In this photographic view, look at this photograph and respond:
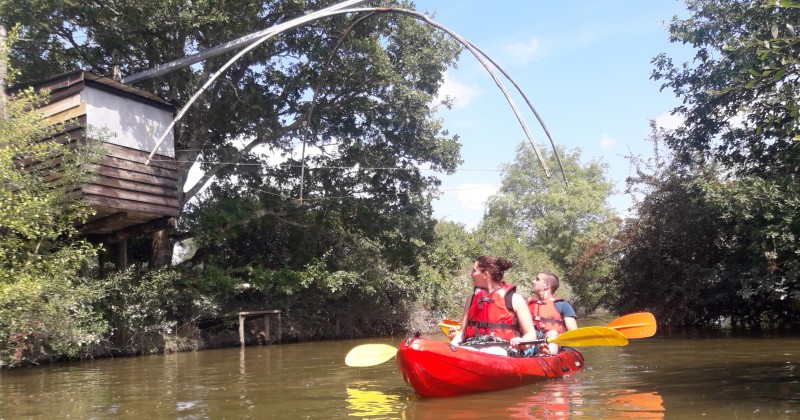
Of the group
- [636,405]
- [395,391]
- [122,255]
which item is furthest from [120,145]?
[636,405]

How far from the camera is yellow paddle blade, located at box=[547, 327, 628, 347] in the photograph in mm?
7922

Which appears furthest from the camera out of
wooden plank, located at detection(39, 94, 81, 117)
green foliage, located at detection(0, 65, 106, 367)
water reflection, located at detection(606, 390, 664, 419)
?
wooden plank, located at detection(39, 94, 81, 117)

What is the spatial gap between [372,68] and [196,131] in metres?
5.62

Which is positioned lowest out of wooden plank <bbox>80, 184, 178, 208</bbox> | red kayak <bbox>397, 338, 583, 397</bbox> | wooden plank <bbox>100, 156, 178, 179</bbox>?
red kayak <bbox>397, 338, 583, 397</bbox>

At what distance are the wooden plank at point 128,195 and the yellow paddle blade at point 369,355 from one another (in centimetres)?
843

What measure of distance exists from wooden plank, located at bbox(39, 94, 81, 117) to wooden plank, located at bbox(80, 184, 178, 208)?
193 centimetres

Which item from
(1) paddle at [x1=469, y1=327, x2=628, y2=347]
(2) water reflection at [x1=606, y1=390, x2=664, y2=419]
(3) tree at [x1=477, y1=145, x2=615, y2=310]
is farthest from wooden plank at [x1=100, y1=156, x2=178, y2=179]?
(3) tree at [x1=477, y1=145, x2=615, y2=310]

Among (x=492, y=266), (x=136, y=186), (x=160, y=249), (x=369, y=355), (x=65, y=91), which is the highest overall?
(x=65, y=91)

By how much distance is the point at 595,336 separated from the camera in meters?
7.95

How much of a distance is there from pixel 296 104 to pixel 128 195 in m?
7.22

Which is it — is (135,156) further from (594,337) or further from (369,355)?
(594,337)

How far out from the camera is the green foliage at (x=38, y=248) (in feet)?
38.4

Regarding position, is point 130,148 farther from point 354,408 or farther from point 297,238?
point 354,408

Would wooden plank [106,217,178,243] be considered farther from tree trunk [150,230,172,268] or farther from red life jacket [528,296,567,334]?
red life jacket [528,296,567,334]
